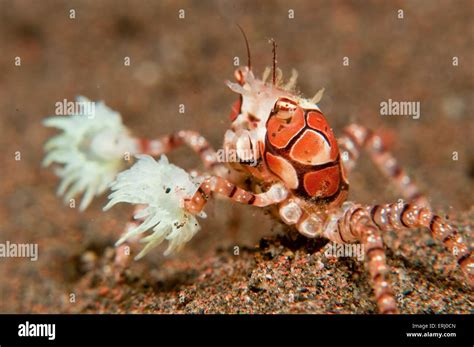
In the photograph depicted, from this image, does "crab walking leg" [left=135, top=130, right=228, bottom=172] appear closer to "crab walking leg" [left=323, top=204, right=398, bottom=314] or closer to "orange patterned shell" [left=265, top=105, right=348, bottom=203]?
"orange patterned shell" [left=265, top=105, right=348, bottom=203]

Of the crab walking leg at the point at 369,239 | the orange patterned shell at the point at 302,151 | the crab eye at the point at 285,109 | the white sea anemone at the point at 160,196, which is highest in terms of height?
the crab eye at the point at 285,109

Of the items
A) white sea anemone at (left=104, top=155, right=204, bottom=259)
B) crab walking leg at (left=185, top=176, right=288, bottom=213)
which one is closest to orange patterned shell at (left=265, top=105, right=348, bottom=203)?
crab walking leg at (left=185, top=176, right=288, bottom=213)

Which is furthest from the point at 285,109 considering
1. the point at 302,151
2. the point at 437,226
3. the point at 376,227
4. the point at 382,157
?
the point at 382,157

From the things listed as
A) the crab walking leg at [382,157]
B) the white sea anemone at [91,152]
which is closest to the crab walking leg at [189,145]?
Answer: the white sea anemone at [91,152]

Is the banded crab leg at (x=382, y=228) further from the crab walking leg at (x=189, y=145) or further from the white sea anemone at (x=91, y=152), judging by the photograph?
the white sea anemone at (x=91, y=152)
